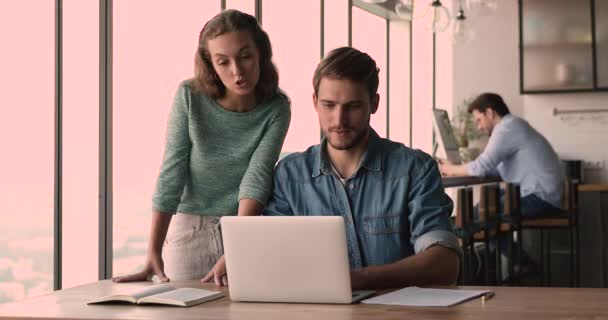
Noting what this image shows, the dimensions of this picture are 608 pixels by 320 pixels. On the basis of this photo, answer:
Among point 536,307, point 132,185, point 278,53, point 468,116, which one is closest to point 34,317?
point 536,307

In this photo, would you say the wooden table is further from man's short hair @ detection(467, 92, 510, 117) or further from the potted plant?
the potted plant

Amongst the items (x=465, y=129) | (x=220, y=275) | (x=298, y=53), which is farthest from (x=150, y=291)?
(x=465, y=129)

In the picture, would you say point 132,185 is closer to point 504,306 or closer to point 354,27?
point 504,306

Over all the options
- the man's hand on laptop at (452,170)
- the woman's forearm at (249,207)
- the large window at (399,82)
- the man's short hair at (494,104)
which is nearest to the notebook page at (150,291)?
the woman's forearm at (249,207)

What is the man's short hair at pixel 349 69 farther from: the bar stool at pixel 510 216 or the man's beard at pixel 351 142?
the bar stool at pixel 510 216

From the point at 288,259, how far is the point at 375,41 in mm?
6859

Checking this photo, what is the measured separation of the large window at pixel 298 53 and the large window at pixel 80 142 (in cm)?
224

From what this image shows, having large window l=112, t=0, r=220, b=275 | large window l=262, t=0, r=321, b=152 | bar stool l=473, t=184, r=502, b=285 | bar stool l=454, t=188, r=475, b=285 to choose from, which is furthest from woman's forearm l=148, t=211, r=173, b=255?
large window l=262, t=0, r=321, b=152

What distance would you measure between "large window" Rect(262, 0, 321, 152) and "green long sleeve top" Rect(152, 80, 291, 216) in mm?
3487

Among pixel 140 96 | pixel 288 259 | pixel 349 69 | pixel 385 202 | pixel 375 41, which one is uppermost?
pixel 375 41

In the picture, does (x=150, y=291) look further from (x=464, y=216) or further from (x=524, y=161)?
(x=524, y=161)

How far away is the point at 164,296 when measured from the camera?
1.87 m

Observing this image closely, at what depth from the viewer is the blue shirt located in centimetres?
584

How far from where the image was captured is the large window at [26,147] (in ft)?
11.1
